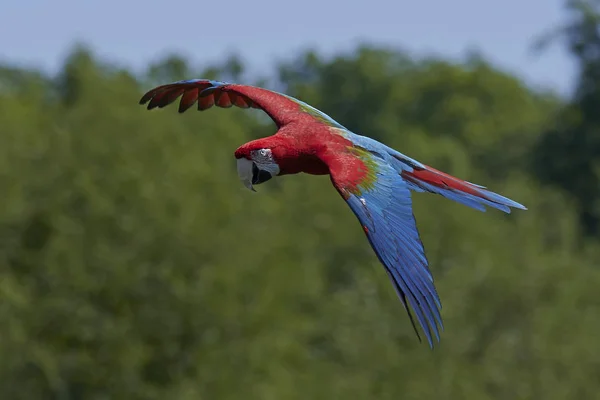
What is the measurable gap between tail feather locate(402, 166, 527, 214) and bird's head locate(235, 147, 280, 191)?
4.54 feet

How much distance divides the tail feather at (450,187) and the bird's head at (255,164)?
1385 mm

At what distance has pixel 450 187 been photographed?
1202cm

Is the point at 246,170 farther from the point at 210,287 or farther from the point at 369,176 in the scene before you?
the point at 210,287

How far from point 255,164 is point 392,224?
1168 millimetres

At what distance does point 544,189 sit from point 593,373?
31.5 meters

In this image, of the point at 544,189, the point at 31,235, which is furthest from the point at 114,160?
the point at 544,189

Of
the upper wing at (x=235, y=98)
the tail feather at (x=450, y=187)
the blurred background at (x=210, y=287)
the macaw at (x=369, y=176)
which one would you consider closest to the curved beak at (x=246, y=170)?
the macaw at (x=369, y=176)

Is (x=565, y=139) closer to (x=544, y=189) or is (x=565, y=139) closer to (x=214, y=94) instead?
→ (x=544, y=189)

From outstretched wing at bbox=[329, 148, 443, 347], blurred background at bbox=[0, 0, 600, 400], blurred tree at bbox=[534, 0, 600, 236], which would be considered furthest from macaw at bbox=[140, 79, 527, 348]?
blurred tree at bbox=[534, 0, 600, 236]

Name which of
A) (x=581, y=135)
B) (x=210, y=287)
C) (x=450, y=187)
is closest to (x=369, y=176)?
(x=450, y=187)

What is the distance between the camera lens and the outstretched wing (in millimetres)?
9930

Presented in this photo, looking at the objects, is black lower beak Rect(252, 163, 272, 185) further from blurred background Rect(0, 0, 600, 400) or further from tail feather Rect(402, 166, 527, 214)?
blurred background Rect(0, 0, 600, 400)

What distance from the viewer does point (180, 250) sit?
121 ft

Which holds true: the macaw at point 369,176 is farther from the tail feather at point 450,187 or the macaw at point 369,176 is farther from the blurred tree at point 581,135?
the blurred tree at point 581,135
